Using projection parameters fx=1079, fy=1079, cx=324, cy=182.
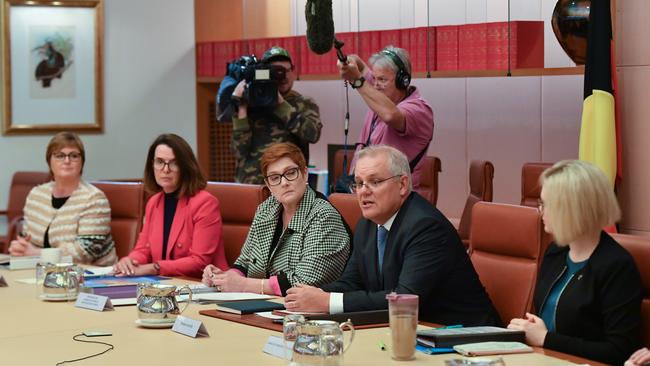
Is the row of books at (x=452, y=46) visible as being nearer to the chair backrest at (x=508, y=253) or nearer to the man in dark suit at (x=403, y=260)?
the chair backrest at (x=508, y=253)

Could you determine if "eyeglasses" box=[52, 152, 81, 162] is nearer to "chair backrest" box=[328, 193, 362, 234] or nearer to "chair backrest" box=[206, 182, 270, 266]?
"chair backrest" box=[206, 182, 270, 266]

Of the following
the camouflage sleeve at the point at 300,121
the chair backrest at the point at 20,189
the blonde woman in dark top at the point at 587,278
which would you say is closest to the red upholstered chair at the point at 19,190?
the chair backrest at the point at 20,189

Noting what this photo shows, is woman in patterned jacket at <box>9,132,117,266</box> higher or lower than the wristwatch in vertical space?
lower

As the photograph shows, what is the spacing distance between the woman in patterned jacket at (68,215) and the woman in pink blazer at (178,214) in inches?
18.1

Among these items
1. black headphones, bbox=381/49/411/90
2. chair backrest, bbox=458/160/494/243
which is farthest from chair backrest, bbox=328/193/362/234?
chair backrest, bbox=458/160/494/243

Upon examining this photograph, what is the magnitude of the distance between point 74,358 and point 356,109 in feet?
20.5

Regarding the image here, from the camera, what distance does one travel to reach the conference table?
9.43 ft

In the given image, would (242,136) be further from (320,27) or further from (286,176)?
(286,176)

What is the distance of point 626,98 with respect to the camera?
196 inches

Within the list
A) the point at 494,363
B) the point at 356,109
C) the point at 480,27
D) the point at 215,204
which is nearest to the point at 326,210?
the point at 215,204

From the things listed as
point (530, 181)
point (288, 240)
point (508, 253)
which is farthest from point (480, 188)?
point (508, 253)

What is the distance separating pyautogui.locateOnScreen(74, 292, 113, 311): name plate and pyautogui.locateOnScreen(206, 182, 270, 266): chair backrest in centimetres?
142

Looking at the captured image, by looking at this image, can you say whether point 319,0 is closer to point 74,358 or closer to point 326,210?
point 326,210

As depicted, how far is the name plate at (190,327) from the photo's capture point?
3.24 metres
